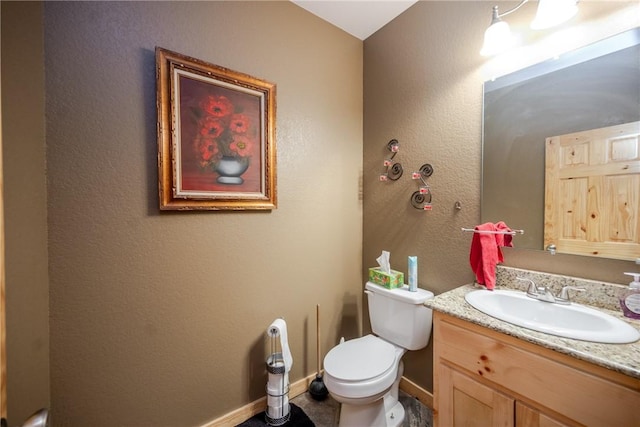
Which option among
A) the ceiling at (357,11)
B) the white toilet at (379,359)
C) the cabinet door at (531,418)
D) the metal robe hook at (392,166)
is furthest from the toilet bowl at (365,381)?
the ceiling at (357,11)

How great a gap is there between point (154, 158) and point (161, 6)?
0.75m

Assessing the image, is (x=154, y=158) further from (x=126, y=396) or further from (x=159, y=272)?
(x=126, y=396)

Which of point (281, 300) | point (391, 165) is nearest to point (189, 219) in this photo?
point (281, 300)

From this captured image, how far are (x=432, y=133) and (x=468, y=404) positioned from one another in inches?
55.9

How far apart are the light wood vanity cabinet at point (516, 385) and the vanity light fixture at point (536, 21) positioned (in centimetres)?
131

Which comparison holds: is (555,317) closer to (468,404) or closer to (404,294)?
(468,404)

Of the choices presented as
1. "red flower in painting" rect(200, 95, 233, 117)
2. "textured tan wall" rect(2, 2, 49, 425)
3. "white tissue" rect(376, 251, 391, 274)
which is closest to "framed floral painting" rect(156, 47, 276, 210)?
"red flower in painting" rect(200, 95, 233, 117)

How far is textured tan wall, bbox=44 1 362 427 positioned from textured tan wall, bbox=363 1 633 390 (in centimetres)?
33

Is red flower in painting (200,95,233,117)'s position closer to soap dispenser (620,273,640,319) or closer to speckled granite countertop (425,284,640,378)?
speckled granite countertop (425,284,640,378)

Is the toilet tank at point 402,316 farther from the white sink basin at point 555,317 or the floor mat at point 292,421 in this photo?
the floor mat at point 292,421

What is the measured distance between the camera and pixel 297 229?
5.91 feet

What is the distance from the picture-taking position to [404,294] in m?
1.59

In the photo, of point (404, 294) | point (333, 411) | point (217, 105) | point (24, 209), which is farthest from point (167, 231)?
point (333, 411)

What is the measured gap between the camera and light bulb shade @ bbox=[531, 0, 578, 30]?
112 cm
